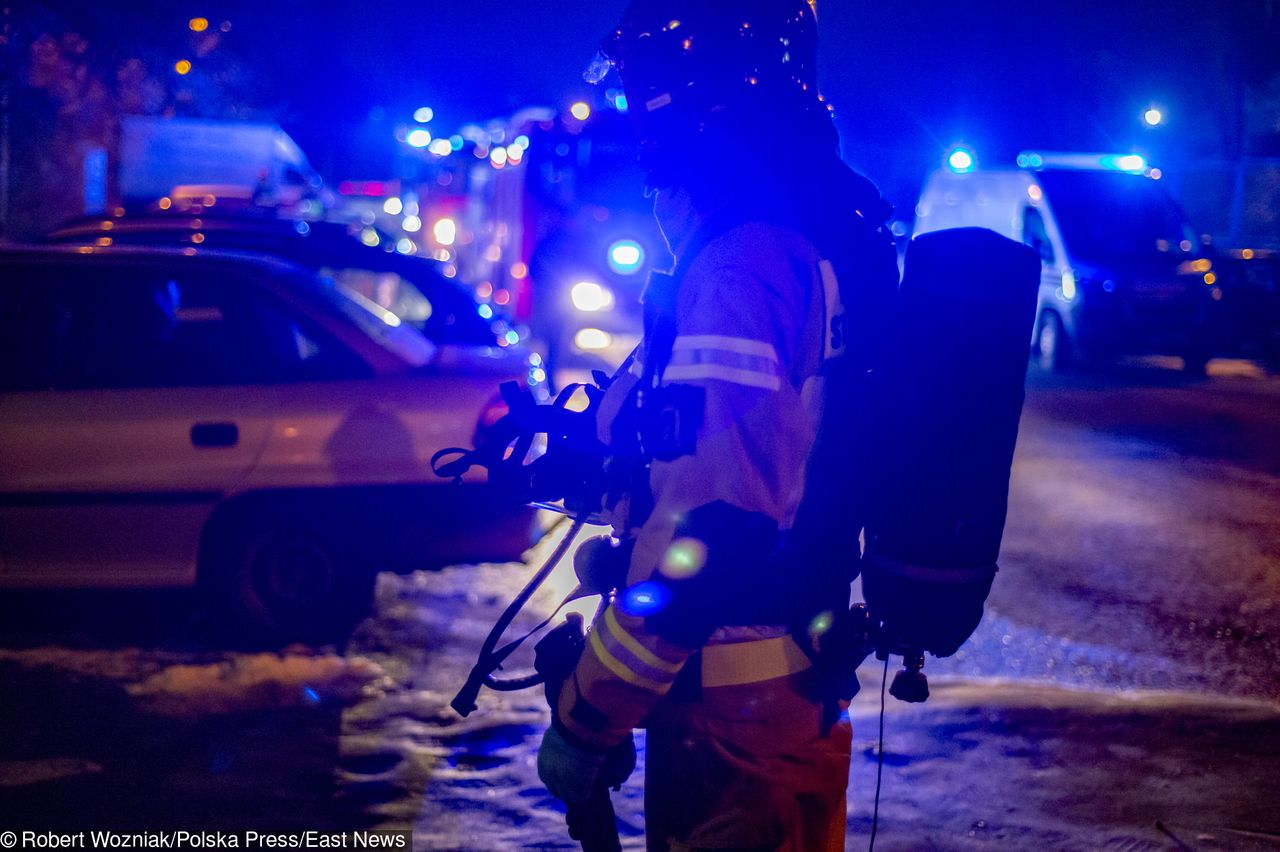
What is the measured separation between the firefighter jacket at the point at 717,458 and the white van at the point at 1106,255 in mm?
13496

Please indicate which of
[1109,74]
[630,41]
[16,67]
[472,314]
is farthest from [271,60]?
[630,41]

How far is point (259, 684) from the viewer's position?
16.3ft

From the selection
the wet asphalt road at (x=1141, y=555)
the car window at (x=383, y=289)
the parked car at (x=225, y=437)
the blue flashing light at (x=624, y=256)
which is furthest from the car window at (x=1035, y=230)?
the parked car at (x=225, y=437)

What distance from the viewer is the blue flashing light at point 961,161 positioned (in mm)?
16984

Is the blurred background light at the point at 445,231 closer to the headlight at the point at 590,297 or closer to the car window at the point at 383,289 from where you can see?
the car window at the point at 383,289

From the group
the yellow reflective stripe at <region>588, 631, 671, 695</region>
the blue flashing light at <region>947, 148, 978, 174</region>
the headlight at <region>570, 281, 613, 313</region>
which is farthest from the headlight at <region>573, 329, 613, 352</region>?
the yellow reflective stripe at <region>588, 631, 671, 695</region>

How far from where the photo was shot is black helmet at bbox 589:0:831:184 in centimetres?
202

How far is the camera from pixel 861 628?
2.07 meters

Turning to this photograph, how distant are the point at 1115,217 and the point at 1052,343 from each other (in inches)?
72.6

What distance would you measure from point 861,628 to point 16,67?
1795 centimetres

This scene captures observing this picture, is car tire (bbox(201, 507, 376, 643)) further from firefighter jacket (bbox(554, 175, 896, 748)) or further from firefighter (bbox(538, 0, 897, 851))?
firefighter jacket (bbox(554, 175, 896, 748))

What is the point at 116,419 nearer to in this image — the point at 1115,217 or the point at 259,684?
the point at 259,684

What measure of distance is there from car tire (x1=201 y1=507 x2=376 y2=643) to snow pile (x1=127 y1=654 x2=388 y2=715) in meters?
0.18

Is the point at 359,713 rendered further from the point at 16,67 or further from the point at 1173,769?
the point at 16,67
